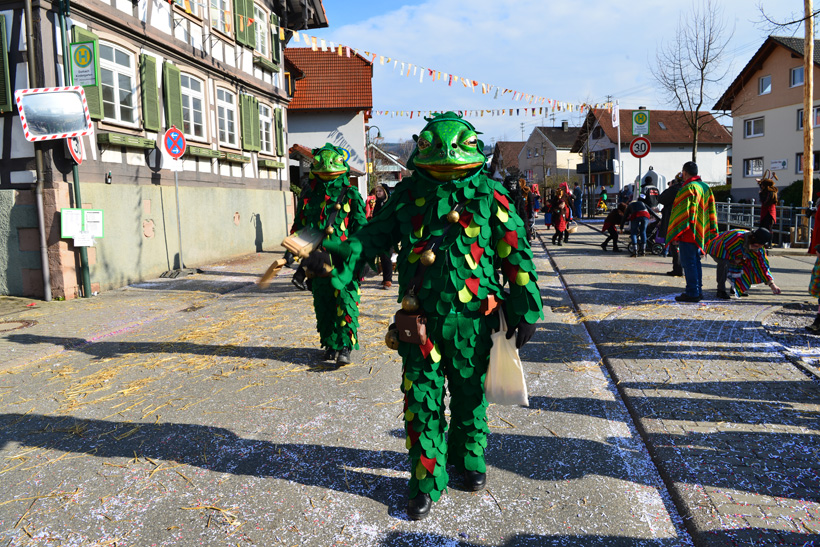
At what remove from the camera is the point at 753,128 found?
3806 cm

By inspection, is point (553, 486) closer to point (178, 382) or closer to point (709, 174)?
point (178, 382)

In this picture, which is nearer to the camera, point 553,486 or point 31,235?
point 553,486

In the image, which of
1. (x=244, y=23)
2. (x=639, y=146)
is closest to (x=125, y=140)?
(x=244, y=23)

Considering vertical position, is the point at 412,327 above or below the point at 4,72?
below

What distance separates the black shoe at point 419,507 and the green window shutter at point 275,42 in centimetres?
Answer: 1818

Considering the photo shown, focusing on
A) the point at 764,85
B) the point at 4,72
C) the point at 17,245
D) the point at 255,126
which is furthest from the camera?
the point at 764,85

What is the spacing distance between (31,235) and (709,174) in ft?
189

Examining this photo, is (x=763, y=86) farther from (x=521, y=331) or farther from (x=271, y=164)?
(x=521, y=331)

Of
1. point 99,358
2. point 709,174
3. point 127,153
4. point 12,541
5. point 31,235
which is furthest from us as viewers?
point 709,174

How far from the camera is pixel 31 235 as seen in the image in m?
9.85

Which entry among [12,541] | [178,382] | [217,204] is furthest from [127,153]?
[12,541]

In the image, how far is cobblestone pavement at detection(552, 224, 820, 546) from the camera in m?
2.86

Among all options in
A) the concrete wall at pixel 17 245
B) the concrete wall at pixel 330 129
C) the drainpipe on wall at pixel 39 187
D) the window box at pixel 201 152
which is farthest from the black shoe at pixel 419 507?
the concrete wall at pixel 330 129

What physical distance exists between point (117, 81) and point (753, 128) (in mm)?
38534
